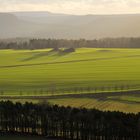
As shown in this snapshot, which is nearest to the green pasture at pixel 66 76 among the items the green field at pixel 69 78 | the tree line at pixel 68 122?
the green field at pixel 69 78

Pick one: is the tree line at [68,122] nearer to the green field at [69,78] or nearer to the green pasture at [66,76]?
the green field at [69,78]

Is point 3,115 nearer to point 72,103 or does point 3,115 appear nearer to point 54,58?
point 72,103

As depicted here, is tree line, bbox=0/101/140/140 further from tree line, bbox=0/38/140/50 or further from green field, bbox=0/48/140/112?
tree line, bbox=0/38/140/50

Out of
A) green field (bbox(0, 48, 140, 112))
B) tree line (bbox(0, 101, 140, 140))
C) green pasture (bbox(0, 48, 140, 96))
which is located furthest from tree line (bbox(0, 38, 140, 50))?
tree line (bbox(0, 101, 140, 140))

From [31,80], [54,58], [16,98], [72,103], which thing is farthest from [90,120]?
[54,58]

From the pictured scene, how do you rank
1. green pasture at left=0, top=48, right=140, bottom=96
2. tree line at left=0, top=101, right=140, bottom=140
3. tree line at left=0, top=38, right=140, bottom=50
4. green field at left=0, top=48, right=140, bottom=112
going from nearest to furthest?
tree line at left=0, top=101, right=140, bottom=140
green field at left=0, top=48, right=140, bottom=112
green pasture at left=0, top=48, right=140, bottom=96
tree line at left=0, top=38, right=140, bottom=50

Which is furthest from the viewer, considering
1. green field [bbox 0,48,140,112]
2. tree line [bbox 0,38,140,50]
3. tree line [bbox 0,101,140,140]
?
tree line [bbox 0,38,140,50]

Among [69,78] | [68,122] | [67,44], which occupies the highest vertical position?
[67,44]

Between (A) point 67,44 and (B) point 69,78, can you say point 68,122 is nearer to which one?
(B) point 69,78

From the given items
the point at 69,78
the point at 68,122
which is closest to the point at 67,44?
the point at 69,78
